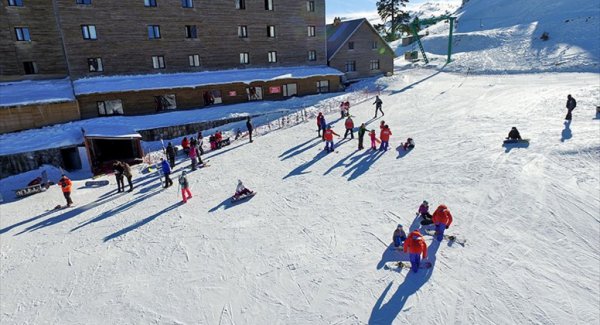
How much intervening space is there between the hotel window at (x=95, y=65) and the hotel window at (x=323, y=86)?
1903cm

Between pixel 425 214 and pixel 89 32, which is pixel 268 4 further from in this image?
pixel 425 214

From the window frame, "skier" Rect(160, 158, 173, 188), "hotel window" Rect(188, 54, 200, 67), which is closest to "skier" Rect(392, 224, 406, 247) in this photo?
"skier" Rect(160, 158, 173, 188)

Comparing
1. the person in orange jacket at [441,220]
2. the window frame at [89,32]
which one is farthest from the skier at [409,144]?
the window frame at [89,32]

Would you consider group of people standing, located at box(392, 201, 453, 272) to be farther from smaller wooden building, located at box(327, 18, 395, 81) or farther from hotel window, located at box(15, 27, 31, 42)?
hotel window, located at box(15, 27, 31, 42)

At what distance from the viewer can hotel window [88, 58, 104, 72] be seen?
88.3 feet

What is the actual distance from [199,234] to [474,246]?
9062 millimetres

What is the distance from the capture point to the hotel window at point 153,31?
2856cm

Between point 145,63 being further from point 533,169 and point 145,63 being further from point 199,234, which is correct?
point 533,169

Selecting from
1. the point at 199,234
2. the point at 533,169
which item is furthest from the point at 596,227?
the point at 199,234

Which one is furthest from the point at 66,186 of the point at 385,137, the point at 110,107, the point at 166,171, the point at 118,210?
the point at 385,137

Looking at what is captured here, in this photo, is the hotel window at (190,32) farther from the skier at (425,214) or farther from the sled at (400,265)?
the sled at (400,265)

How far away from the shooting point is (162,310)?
9.01 metres

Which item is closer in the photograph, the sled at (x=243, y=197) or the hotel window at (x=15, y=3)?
the sled at (x=243, y=197)

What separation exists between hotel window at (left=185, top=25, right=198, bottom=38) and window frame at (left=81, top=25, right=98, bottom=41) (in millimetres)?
6820
